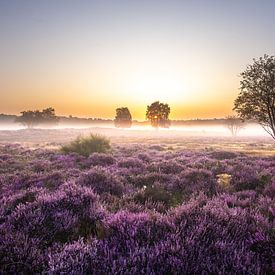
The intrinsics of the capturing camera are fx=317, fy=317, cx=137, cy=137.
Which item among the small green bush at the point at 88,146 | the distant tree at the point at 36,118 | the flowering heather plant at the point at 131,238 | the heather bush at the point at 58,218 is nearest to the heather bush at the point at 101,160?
the small green bush at the point at 88,146

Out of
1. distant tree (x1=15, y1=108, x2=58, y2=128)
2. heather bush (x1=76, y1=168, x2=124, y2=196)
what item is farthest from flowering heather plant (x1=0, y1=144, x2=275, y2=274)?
distant tree (x1=15, y1=108, x2=58, y2=128)

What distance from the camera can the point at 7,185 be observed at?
10266 mm

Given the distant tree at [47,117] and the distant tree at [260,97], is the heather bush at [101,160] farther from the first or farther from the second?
the distant tree at [47,117]

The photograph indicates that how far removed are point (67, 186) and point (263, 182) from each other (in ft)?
19.3

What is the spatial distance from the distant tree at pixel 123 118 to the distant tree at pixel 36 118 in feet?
107

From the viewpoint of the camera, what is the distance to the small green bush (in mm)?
23641

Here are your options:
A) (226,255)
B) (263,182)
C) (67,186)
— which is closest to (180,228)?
(226,255)

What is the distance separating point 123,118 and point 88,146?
141990 mm

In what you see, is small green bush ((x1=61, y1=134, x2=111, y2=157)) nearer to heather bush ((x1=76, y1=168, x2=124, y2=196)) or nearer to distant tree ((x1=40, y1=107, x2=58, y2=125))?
heather bush ((x1=76, y1=168, x2=124, y2=196))

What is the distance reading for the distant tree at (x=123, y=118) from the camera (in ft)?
543

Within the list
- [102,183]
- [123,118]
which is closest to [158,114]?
[123,118]

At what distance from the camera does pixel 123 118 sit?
16612 centimetres

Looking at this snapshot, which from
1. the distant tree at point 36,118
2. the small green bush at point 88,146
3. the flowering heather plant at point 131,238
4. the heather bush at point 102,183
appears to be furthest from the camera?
the distant tree at point 36,118

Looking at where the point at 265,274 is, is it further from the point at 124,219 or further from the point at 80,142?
the point at 80,142
